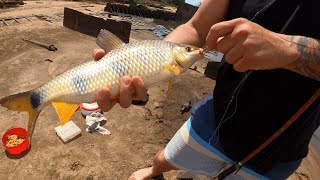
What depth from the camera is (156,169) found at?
424 centimetres

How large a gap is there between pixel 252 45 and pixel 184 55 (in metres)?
0.90

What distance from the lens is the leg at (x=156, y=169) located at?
3.90 meters

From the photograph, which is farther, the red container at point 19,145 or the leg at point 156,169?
the red container at point 19,145

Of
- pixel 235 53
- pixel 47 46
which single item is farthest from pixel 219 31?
pixel 47 46

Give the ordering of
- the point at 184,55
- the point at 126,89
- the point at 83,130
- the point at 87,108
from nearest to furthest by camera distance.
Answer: the point at 126,89, the point at 184,55, the point at 83,130, the point at 87,108

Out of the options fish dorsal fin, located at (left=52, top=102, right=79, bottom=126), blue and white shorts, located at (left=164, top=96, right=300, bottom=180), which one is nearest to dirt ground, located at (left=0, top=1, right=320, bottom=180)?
blue and white shorts, located at (left=164, top=96, right=300, bottom=180)

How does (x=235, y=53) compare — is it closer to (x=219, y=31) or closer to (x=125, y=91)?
(x=219, y=31)

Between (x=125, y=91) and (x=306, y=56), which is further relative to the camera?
(x=125, y=91)

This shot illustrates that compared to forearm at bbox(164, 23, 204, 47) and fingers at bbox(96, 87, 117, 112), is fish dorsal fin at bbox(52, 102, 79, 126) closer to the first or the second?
fingers at bbox(96, 87, 117, 112)

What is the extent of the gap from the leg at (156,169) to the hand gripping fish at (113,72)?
5.31 feet

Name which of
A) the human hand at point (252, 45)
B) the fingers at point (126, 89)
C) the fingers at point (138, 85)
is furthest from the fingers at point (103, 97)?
the human hand at point (252, 45)

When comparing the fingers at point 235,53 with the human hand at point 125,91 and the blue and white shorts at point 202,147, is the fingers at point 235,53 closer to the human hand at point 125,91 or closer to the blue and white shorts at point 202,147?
the human hand at point 125,91

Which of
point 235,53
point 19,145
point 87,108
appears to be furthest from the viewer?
point 87,108

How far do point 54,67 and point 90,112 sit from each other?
3331 millimetres
